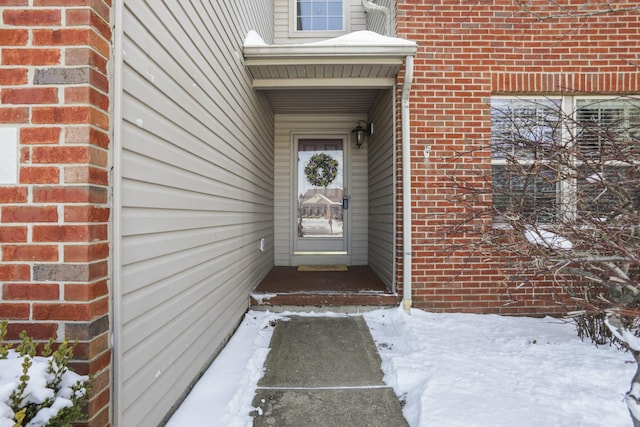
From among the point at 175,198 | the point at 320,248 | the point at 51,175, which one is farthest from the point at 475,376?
the point at 320,248

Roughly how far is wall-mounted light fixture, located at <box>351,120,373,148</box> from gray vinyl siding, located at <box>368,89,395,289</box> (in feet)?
0.69

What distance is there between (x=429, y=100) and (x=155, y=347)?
3542 millimetres

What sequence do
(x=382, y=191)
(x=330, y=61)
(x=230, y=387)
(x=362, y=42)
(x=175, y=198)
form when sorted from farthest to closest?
1. (x=382, y=191)
2. (x=330, y=61)
3. (x=362, y=42)
4. (x=230, y=387)
5. (x=175, y=198)

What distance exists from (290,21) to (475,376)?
609 centimetres

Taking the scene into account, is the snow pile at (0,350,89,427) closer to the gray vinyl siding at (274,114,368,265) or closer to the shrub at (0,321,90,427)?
the shrub at (0,321,90,427)

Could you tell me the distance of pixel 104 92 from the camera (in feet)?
4.71

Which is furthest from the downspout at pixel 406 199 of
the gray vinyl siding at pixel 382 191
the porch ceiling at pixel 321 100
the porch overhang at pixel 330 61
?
the porch ceiling at pixel 321 100

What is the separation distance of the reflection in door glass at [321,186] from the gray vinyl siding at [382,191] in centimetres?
61

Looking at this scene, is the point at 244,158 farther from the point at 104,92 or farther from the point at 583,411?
the point at 583,411

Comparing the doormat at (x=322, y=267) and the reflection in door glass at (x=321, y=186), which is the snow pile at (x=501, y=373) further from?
the reflection in door glass at (x=321, y=186)

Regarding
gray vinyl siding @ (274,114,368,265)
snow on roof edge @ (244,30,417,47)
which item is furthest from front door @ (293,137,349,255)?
snow on roof edge @ (244,30,417,47)

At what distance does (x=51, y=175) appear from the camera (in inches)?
52.8

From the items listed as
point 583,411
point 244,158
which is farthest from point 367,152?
point 583,411

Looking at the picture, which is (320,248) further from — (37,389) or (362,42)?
(37,389)
